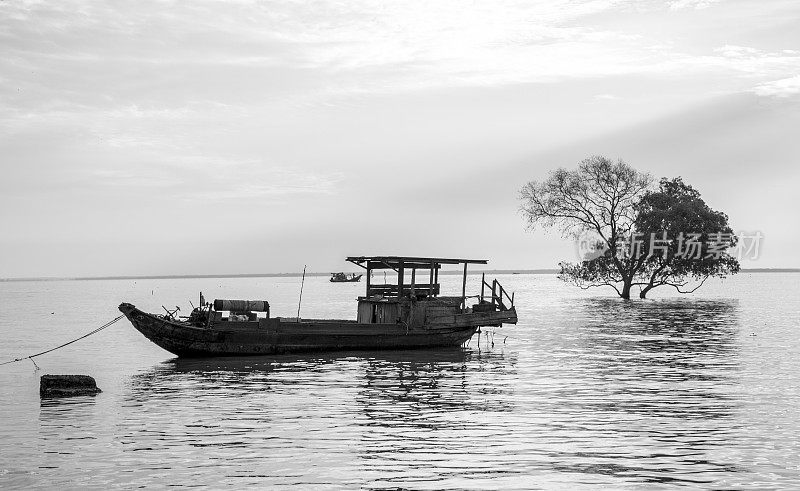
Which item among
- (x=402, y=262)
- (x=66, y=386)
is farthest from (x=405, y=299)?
(x=66, y=386)

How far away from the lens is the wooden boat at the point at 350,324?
2975cm

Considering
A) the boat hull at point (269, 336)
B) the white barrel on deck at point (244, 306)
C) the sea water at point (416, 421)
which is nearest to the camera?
the sea water at point (416, 421)

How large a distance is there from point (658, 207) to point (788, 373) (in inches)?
1963

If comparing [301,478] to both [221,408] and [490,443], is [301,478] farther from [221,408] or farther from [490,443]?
[221,408]

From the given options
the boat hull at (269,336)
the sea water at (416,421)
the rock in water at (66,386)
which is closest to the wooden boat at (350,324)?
the boat hull at (269,336)

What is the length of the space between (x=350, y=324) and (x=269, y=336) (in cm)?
319

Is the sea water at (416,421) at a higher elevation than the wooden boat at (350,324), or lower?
lower

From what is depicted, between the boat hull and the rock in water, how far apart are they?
7.17 metres

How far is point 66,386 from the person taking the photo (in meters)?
21.1

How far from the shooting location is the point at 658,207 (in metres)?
73.8

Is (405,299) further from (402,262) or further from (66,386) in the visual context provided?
(66,386)

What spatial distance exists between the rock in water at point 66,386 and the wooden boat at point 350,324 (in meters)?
6.80

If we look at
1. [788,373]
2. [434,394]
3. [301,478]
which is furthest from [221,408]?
[788,373]

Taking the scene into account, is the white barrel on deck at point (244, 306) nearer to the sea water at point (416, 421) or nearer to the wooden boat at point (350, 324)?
the wooden boat at point (350, 324)
